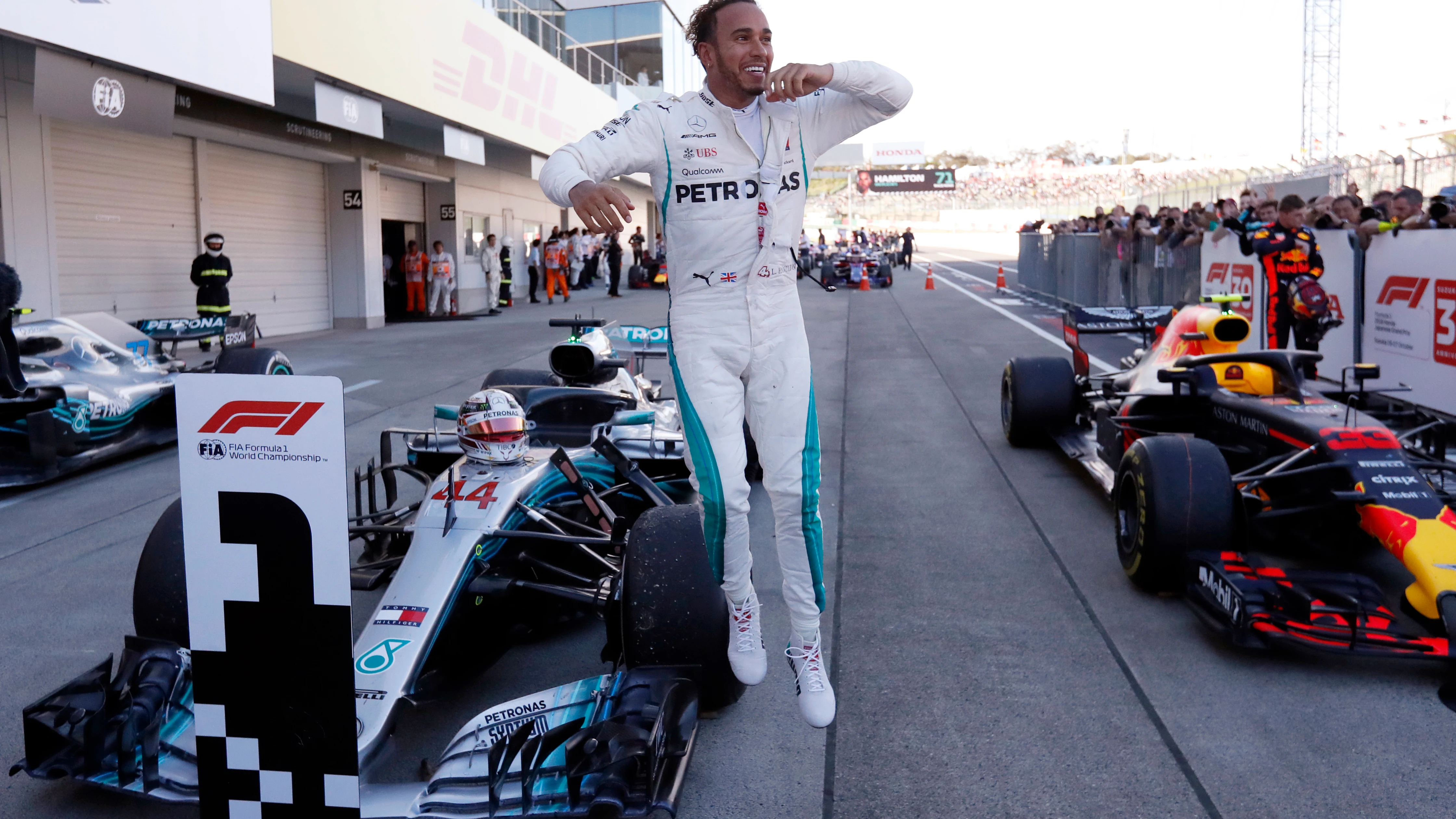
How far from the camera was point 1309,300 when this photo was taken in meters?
9.66

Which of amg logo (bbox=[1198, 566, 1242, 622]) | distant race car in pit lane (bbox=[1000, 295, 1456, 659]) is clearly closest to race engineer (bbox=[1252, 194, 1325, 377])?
distant race car in pit lane (bbox=[1000, 295, 1456, 659])

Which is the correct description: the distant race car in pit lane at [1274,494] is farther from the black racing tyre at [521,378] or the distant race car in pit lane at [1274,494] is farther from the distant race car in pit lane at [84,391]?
the distant race car in pit lane at [84,391]

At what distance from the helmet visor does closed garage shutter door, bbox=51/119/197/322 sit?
1145cm

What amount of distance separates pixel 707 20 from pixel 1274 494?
11.6ft

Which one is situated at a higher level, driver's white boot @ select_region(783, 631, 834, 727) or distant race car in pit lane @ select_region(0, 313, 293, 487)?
distant race car in pit lane @ select_region(0, 313, 293, 487)

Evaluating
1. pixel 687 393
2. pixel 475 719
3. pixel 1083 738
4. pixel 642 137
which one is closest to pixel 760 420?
pixel 687 393

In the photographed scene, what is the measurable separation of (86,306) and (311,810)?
13726mm

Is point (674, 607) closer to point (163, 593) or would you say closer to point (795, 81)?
point (795, 81)

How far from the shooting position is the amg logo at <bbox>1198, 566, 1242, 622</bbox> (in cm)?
397

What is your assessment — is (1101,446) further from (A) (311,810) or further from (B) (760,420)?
(A) (311,810)

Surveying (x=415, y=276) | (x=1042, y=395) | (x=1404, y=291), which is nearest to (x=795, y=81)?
(x=1042, y=395)

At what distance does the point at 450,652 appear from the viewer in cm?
357

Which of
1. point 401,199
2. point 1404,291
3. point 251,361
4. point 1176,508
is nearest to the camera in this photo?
point 1176,508

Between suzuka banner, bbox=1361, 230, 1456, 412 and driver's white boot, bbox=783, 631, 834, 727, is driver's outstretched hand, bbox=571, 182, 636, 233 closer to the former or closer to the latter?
→ driver's white boot, bbox=783, 631, 834, 727
